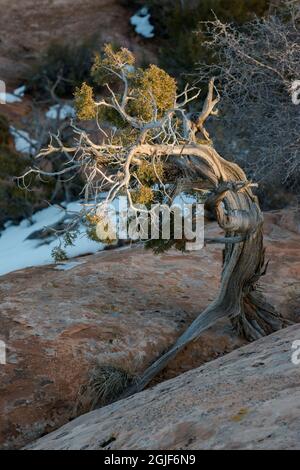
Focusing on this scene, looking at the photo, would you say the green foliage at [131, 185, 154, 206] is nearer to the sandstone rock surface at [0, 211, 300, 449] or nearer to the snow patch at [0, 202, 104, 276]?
the sandstone rock surface at [0, 211, 300, 449]

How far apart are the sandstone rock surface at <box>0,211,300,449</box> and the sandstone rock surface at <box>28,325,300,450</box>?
0.79 metres

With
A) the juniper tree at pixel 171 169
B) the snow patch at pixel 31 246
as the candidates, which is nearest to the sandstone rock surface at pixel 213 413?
the juniper tree at pixel 171 169

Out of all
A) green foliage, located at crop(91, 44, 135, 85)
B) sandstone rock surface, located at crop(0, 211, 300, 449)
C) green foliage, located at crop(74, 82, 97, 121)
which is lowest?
sandstone rock surface, located at crop(0, 211, 300, 449)

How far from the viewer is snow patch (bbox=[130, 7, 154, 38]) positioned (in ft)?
77.3

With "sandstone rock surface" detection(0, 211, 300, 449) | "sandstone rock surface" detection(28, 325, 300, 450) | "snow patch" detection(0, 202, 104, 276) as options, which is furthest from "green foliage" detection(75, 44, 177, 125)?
"snow patch" detection(0, 202, 104, 276)

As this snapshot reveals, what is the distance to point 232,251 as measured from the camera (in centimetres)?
839

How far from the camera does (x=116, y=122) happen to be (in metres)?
8.20

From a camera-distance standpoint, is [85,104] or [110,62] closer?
[85,104]

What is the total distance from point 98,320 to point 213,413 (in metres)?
3.69

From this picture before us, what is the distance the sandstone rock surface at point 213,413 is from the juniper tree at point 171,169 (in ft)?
4.38

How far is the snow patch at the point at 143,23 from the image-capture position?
77.3ft

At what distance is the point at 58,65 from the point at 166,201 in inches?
605

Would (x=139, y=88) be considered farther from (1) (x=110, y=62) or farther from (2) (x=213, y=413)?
(2) (x=213, y=413)

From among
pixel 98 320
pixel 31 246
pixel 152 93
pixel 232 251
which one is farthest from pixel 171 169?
pixel 31 246
